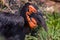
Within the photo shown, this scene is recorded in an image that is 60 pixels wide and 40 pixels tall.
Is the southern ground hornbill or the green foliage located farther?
the green foliage

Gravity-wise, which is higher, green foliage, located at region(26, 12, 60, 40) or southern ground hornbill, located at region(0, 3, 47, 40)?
green foliage, located at region(26, 12, 60, 40)

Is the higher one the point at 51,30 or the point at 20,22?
the point at 51,30

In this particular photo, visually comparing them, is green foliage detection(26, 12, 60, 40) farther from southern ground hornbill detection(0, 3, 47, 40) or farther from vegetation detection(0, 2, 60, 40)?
southern ground hornbill detection(0, 3, 47, 40)

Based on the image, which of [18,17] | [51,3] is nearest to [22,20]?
[18,17]

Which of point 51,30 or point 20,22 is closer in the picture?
point 20,22

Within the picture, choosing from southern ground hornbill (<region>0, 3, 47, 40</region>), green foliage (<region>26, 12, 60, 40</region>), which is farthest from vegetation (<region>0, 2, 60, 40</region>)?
southern ground hornbill (<region>0, 3, 47, 40</region>)

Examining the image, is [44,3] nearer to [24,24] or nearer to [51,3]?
[51,3]

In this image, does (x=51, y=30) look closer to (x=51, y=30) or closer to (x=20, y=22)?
(x=51, y=30)

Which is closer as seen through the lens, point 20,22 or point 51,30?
point 20,22

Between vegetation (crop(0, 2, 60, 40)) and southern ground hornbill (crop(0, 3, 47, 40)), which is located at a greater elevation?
vegetation (crop(0, 2, 60, 40))

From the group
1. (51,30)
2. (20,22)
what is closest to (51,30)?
(51,30)

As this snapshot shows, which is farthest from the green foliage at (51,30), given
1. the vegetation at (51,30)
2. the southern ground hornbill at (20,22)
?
the southern ground hornbill at (20,22)

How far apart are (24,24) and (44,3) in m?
2.26

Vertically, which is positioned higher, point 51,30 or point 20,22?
point 51,30
